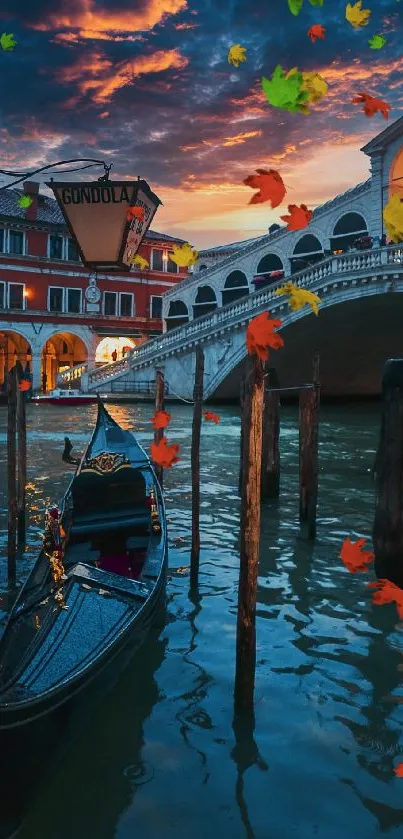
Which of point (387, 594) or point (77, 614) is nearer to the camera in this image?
point (77, 614)

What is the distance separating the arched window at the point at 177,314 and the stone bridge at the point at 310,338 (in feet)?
19.1

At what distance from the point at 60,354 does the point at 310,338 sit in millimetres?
16120

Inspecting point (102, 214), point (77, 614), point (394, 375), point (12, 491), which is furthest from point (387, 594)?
point (102, 214)

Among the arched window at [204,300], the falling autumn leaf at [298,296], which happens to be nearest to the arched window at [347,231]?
the arched window at [204,300]

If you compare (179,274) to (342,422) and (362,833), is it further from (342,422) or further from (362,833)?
(362,833)

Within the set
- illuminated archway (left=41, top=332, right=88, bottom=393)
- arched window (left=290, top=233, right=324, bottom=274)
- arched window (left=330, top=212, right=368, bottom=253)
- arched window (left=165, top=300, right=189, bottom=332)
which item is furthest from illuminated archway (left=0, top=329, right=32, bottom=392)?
arched window (left=330, top=212, right=368, bottom=253)

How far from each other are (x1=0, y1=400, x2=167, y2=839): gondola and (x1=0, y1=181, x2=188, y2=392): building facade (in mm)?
25334

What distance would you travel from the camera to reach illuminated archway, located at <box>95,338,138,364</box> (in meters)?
34.1

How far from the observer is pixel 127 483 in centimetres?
632

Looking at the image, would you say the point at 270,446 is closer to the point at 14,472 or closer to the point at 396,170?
the point at 14,472

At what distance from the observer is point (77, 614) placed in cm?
382

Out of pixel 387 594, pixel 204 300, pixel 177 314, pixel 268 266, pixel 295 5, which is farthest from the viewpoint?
pixel 177 314

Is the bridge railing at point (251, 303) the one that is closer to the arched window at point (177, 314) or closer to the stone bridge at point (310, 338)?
the stone bridge at point (310, 338)

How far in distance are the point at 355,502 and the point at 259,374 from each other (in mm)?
6165
